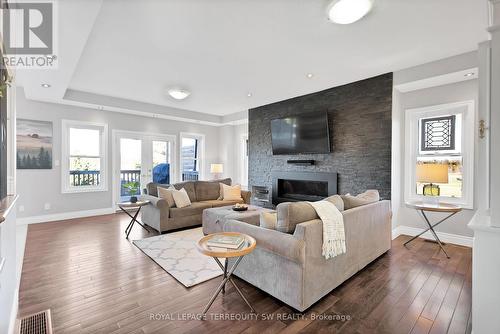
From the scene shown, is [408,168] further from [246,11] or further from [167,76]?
[167,76]

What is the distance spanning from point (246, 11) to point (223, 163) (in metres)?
6.04

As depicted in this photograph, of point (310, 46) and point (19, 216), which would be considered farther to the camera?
point (19, 216)

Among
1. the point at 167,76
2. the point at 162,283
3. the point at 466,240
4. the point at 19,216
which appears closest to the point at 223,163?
the point at 167,76

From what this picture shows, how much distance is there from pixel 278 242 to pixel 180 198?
3.00 m

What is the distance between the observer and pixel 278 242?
2049 mm

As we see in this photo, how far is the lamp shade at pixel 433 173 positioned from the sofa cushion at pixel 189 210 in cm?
367

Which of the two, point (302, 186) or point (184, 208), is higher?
point (302, 186)

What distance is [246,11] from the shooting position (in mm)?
2387

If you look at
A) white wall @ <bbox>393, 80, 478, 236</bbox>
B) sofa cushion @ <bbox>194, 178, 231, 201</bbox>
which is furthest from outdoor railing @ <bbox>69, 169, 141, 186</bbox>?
white wall @ <bbox>393, 80, 478, 236</bbox>

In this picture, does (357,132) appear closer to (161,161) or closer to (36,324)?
(36,324)

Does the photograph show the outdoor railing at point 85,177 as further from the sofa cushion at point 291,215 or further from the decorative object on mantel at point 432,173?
the decorative object on mantel at point 432,173

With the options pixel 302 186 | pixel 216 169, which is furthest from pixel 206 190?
pixel 302 186

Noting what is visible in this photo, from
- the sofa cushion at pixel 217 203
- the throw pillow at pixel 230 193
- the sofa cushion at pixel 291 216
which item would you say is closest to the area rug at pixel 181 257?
the sofa cushion at pixel 217 203

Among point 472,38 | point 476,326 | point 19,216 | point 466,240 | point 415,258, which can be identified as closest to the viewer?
point 476,326
